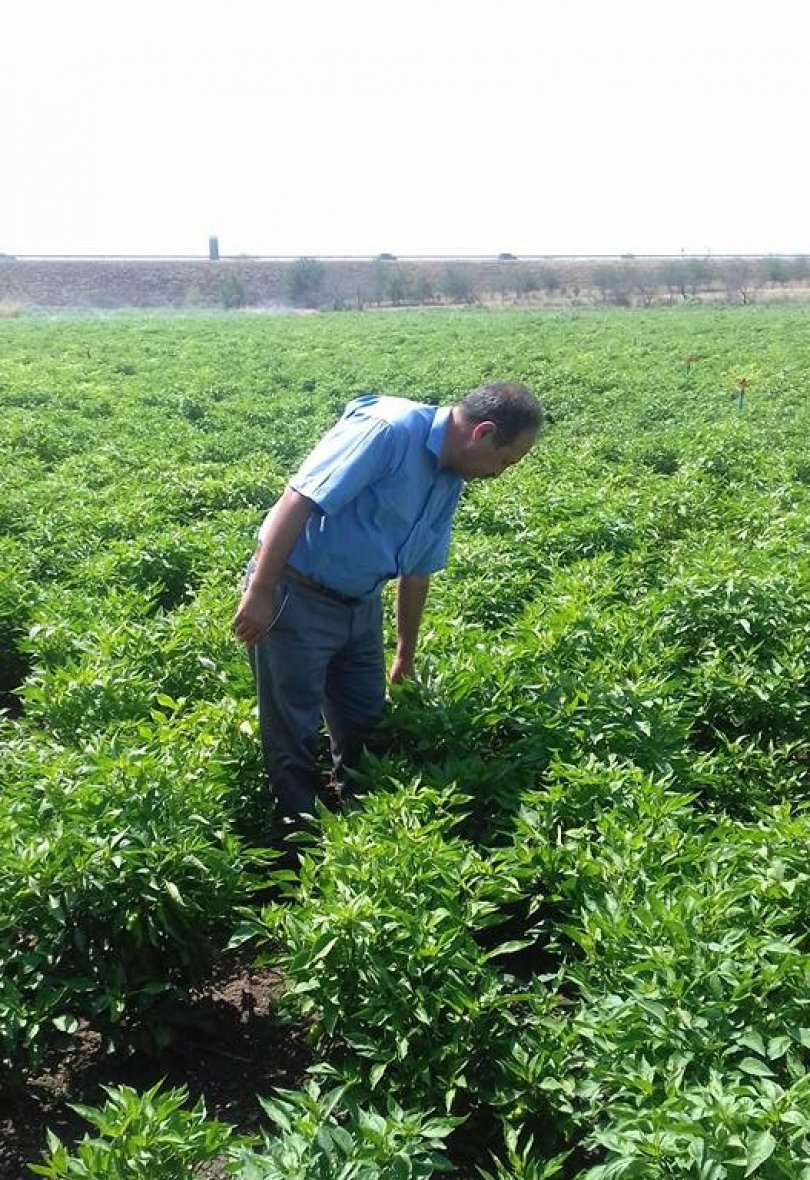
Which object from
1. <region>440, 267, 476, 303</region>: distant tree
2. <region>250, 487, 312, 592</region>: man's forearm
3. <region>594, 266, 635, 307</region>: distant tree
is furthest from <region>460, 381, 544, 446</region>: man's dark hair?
<region>594, 266, 635, 307</region>: distant tree

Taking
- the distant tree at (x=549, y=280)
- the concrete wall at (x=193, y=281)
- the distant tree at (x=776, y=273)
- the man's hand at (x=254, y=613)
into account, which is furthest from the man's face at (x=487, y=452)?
the distant tree at (x=776, y=273)

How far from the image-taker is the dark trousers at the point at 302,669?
4.26 meters

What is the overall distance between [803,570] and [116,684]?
4.17m

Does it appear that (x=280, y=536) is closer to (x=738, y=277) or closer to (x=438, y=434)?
(x=438, y=434)

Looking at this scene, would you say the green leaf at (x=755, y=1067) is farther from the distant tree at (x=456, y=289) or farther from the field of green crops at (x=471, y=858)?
the distant tree at (x=456, y=289)

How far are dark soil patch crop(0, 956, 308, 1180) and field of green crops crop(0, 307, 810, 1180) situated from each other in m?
0.13

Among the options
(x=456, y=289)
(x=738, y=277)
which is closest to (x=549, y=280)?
(x=456, y=289)

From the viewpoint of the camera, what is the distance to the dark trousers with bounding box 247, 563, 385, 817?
168 inches

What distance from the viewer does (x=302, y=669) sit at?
14.1ft

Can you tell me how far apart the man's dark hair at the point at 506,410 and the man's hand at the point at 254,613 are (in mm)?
1069

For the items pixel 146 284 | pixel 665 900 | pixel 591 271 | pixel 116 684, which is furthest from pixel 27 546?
pixel 591 271

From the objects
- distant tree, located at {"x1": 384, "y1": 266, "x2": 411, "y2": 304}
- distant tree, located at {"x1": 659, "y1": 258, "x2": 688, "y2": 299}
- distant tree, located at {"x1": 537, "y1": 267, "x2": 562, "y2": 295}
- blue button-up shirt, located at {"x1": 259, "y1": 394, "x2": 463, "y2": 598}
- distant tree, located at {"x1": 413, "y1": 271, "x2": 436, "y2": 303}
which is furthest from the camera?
distant tree, located at {"x1": 537, "y1": 267, "x2": 562, "y2": 295}

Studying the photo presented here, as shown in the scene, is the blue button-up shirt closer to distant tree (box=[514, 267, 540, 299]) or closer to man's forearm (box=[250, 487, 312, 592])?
man's forearm (box=[250, 487, 312, 592])

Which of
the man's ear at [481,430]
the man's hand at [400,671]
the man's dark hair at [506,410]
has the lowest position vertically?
the man's hand at [400,671]
